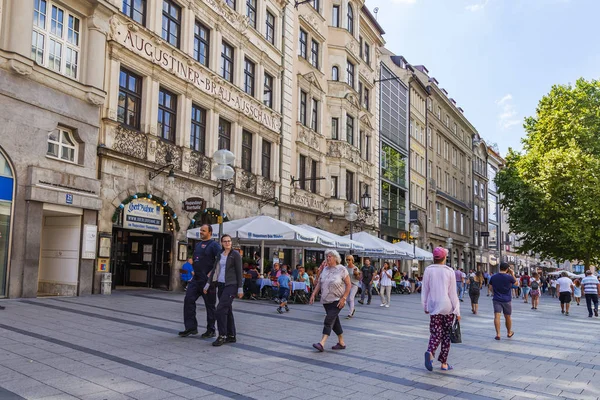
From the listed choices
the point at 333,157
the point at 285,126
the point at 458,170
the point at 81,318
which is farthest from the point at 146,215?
the point at 458,170

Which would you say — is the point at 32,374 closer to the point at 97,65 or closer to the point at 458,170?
the point at 97,65

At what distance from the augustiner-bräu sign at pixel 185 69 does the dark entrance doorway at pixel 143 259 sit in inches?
242

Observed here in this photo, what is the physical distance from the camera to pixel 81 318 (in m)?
11.1

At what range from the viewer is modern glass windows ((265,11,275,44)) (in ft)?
93.1

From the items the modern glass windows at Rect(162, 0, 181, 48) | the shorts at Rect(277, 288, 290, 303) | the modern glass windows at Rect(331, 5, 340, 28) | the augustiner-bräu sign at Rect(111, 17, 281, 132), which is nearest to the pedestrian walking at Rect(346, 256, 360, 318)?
the shorts at Rect(277, 288, 290, 303)

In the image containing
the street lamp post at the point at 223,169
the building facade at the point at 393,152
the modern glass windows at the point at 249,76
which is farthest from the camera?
the building facade at the point at 393,152

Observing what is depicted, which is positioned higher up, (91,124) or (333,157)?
(333,157)

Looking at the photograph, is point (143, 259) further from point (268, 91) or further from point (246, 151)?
point (268, 91)

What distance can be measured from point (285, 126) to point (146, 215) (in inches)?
456

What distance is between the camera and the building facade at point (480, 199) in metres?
67.5

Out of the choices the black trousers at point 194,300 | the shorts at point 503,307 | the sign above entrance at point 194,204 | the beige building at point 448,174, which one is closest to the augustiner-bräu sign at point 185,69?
the sign above entrance at point 194,204

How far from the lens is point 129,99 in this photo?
19.2 meters

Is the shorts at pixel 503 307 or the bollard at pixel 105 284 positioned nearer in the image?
the shorts at pixel 503 307

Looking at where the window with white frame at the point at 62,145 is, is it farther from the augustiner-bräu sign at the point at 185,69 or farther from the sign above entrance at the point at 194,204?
the sign above entrance at the point at 194,204
